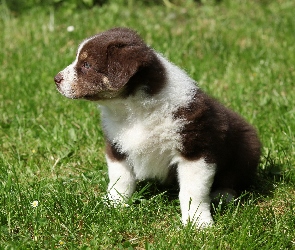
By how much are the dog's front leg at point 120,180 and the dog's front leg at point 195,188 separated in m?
0.49

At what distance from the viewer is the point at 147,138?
166 inches

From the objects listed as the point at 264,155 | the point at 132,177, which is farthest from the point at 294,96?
the point at 132,177

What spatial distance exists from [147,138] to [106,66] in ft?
1.95

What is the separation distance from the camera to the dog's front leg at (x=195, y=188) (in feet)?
13.7

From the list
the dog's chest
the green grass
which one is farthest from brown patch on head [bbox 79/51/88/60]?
the green grass

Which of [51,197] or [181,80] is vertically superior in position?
[181,80]

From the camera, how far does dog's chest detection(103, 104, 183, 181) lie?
165 inches

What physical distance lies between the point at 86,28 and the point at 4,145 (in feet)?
12.5

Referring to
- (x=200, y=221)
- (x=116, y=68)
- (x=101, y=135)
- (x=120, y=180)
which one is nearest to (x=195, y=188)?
(x=200, y=221)

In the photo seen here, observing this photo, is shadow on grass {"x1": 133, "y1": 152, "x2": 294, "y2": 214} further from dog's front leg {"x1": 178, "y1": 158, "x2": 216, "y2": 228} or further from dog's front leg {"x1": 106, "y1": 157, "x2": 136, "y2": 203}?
dog's front leg {"x1": 178, "y1": 158, "x2": 216, "y2": 228}

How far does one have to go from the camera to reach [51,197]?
4352mm

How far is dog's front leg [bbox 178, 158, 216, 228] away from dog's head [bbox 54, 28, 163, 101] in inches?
28.0

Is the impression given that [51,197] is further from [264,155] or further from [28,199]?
[264,155]

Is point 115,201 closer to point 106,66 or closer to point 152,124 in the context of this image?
point 152,124
